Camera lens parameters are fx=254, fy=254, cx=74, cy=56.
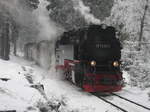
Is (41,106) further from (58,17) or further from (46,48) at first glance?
(58,17)

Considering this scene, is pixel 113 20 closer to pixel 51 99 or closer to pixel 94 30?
pixel 94 30

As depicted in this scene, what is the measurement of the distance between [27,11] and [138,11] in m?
12.1

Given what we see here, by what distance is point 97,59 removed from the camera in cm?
1314

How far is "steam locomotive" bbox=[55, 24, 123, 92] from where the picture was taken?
1278 centimetres

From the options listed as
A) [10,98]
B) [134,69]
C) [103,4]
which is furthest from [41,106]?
[103,4]

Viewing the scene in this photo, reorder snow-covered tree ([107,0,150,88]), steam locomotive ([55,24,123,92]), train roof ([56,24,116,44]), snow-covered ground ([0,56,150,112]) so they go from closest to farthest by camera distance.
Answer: snow-covered ground ([0,56,150,112]) → steam locomotive ([55,24,123,92]) → train roof ([56,24,116,44]) → snow-covered tree ([107,0,150,88])

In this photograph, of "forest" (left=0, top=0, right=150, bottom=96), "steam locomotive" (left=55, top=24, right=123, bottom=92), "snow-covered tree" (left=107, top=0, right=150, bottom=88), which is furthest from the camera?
"forest" (left=0, top=0, right=150, bottom=96)

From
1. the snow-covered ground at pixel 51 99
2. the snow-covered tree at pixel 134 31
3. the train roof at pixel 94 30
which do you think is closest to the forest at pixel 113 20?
the snow-covered tree at pixel 134 31

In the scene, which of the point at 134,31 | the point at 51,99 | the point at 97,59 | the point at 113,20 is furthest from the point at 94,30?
the point at 113,20

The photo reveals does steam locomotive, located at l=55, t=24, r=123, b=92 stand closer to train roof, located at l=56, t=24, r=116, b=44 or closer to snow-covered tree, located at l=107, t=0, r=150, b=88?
train roof, located at l=56, t=24, r=116, b=44

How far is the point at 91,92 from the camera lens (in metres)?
→ 13.8

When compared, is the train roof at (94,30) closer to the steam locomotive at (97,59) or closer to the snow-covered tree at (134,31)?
the steam locomotive at (97,59)

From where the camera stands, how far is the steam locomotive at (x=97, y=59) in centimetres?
1278

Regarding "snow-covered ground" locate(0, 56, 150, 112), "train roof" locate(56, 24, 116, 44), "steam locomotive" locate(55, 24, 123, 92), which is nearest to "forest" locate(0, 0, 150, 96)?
"train roof" locate(56, 24, 116, 44)
